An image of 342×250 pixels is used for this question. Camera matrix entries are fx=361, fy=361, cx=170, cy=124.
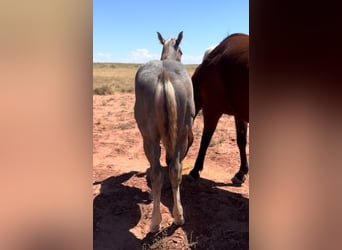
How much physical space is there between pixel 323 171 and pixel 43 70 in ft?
3.16

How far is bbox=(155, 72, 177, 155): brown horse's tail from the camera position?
3.31m

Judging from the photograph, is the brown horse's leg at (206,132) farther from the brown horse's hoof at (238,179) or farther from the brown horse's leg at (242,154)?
the brown horse's hoof at (238,179)

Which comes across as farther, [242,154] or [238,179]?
[242,154]

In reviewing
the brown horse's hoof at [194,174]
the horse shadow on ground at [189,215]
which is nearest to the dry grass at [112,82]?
the brown horse's hoof at [194,174]

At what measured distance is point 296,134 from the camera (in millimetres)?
1202

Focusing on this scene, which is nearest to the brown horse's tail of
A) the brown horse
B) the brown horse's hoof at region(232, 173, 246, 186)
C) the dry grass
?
the brown horse

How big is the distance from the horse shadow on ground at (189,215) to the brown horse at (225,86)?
550 millimetres

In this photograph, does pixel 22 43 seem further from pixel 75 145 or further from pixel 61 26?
pixel 75 145

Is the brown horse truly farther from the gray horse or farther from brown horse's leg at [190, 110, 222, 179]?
the gray horse

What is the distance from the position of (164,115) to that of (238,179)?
6.59 ft

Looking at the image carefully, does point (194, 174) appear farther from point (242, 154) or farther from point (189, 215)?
point (189, 215)

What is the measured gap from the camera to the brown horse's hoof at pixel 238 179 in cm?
485

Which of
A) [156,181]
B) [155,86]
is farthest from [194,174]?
[155,86]

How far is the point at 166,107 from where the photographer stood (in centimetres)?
331
